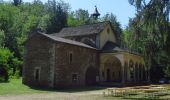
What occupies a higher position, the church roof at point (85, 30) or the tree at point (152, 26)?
the church roof at point (85, 30)

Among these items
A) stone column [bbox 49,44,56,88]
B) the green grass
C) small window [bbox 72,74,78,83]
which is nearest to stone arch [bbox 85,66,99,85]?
small window [bbox 72,74,78,83]

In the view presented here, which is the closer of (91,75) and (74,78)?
(74,78)

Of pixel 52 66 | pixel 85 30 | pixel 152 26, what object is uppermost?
pixel 85 30

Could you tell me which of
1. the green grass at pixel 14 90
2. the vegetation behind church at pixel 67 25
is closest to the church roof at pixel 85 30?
the vegetation behind church at pixel 67 25

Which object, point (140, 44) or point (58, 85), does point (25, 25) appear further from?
point (140, 44)

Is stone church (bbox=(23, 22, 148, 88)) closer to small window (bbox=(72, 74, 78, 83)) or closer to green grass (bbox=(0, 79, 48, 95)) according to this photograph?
small window (bbox=(72, 74, 78, 83))

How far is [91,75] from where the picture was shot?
42.0 metres

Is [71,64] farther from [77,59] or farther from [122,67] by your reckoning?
[122,67]

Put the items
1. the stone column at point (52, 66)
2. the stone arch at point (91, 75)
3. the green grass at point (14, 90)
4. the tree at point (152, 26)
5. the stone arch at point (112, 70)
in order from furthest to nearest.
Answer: the stone arch at point (112, 70), the stone arch at point (91, 75), the stone column at point (52, 66), the green grass at point (14, 90), the tree at point (152, 26)

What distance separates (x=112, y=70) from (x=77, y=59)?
12.5 m

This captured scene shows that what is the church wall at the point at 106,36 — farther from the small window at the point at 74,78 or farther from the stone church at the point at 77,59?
the small window at the point at 74,78

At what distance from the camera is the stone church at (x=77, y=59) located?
35344mm

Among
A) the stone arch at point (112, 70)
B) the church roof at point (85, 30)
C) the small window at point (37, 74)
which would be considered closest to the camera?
the small window at point (37, 74)

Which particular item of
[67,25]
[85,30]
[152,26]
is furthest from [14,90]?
[67,25]
